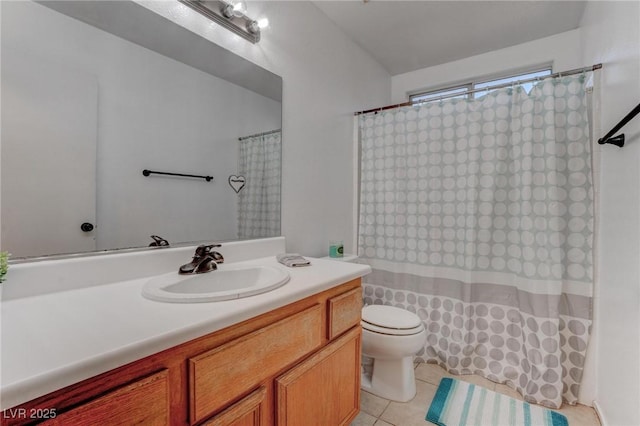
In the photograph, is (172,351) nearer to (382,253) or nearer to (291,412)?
(291,412)

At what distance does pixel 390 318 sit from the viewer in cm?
168

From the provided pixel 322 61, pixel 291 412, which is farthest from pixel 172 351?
pixel 322 61

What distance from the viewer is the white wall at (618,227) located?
43.4 inches

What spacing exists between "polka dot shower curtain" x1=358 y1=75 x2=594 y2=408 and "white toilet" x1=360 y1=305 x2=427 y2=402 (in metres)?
0.47

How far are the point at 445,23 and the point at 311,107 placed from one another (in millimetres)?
1228

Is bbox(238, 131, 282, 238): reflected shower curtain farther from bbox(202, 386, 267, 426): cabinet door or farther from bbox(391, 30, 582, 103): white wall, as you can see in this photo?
bbox(391, 30, 582, 103): white wall

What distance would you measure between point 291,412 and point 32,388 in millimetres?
714

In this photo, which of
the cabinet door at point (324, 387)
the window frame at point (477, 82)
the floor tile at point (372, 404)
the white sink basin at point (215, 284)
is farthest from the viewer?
the window frame at point (477, 82)

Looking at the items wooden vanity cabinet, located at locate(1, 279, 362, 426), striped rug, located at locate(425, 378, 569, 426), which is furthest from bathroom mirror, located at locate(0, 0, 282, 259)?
striped rug, located at locate(425, 378, 569, 426)

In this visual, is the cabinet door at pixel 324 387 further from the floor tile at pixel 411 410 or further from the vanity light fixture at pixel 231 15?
the vanity light fixture at pixel 231 15

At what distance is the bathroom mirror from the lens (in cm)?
87

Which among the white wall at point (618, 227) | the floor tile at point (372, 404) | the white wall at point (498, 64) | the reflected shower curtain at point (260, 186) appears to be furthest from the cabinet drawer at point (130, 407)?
the white wall at point (498, 64)

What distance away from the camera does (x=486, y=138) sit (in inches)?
73.6

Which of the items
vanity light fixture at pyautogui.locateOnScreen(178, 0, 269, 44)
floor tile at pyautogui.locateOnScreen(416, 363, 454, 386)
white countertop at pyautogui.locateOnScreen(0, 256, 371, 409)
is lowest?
floor tile at pyautogui.locateOnScreen(416, 363, 454, 386)
